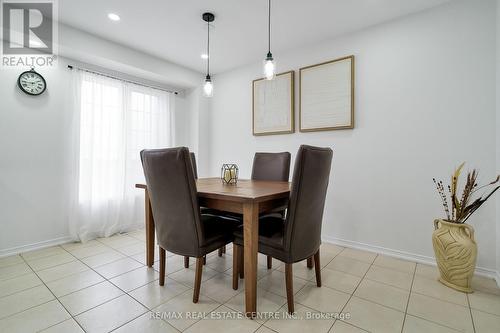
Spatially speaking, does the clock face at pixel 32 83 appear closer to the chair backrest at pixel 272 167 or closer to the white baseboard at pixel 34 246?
the white baseboard at pixel 34 246

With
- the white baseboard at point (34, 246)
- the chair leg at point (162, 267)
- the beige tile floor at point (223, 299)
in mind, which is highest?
the chair leg at point (162, 267)

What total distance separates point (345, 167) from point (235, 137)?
1.77 m

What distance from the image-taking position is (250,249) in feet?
4.64

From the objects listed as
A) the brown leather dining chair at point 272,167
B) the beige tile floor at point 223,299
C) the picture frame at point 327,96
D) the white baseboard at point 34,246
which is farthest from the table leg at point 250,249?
the white baseboard at point 34,246

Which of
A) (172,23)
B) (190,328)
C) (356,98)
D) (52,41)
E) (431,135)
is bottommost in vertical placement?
(190,328)

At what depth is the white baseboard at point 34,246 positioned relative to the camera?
2.35 meters

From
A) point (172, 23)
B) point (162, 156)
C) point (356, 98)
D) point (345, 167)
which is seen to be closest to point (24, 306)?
point (162, 156)

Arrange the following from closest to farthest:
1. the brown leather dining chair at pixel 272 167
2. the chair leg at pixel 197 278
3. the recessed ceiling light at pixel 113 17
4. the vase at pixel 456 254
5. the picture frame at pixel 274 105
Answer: the chair leg at pixel 197 278 → the vase at pixel 456 254 → the recessed ceiling light at pixel 113 17 → the brown leather dining chair at pixel 272 167 → the picture frame at pixel 274 105

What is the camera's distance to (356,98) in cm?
258

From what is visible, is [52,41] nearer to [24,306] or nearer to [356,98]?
[24,306]

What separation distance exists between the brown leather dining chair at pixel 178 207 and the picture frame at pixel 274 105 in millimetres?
1910

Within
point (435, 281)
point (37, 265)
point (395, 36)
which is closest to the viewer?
point (435, 281)

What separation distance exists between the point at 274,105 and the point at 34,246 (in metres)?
3.34

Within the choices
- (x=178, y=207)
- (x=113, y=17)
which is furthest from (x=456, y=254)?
(x=113, y=17)
